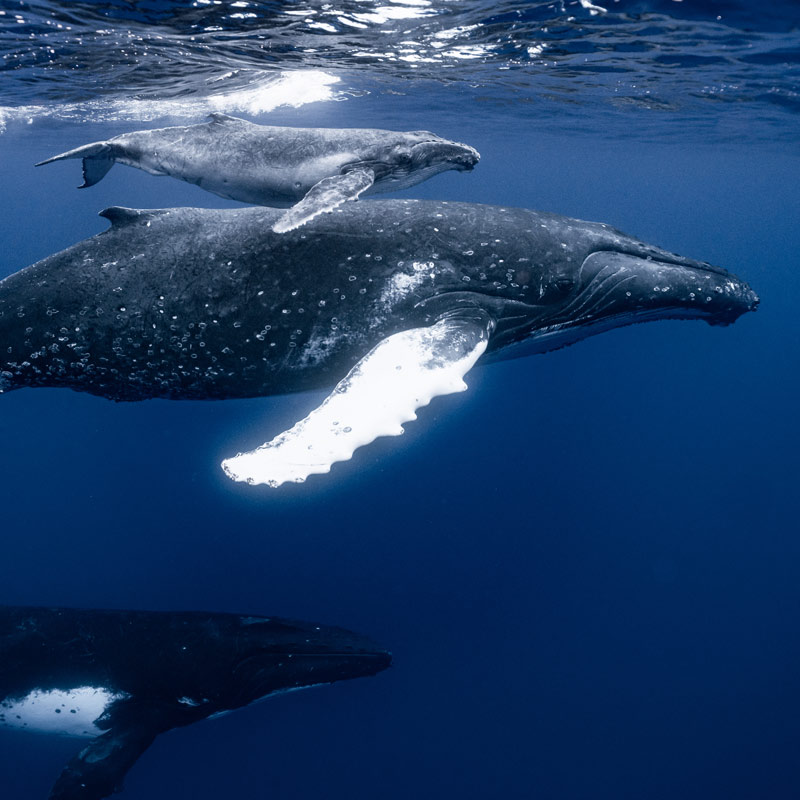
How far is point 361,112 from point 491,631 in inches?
815

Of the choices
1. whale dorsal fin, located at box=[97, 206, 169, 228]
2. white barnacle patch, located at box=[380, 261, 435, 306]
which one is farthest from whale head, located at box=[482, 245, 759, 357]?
whale dorsal fin, located at box=[97, 206, 169, 228]

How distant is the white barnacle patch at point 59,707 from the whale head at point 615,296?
7.62 metres

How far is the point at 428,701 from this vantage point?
570 inches

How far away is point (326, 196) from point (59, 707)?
8.32 meters

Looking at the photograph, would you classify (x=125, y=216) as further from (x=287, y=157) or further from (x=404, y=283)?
(x=404, y=283)

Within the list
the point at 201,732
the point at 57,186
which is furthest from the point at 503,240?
the point at 57,186

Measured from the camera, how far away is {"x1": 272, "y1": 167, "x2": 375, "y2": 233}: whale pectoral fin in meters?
4.68

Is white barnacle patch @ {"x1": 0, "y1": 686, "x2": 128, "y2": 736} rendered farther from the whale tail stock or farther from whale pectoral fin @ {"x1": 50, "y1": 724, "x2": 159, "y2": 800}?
the whale tail stock

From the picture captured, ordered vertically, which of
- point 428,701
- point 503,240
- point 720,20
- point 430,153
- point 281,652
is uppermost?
point 720,20

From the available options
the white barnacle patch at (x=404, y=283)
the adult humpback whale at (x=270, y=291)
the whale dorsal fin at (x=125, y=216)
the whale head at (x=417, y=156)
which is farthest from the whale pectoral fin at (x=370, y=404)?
the whale dorsal fin at (x=125, y=216)

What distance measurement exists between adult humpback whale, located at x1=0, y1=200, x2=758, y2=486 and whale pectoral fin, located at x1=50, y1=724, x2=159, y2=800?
5.55 metres

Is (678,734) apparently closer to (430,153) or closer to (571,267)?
(571,267)

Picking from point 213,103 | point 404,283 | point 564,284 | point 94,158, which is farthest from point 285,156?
point 213,103

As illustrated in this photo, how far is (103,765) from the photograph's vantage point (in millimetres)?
8195
